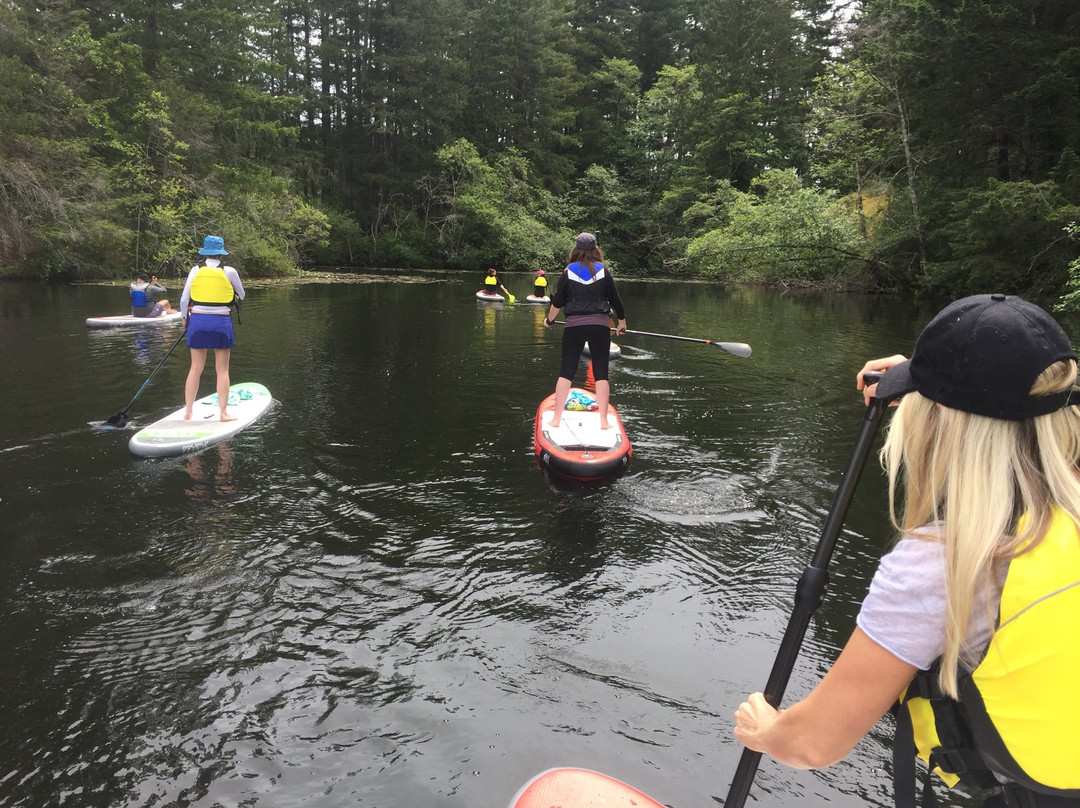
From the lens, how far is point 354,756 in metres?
2.89

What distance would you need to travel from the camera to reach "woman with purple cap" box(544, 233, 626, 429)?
6.31 metres

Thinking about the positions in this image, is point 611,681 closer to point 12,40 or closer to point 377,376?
point 377,376

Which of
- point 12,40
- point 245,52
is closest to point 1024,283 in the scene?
point 12,40

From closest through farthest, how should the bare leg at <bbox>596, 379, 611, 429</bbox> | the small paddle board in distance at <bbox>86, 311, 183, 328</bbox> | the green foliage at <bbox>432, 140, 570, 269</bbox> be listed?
the bare leg at <bbox>596, 379, 611, 429</bbox> → the small paddle board in distance at <bbox>86, 311, 183, 328</bbox> → the green foliage at <bbox>432, 140, 570, 269</bbox>

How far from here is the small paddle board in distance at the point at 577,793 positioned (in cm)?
240

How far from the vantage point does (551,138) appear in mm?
43938

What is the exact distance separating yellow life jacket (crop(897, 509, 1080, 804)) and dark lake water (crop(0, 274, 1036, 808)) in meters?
1.82

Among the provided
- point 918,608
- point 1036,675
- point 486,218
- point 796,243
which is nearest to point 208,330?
point 918,608

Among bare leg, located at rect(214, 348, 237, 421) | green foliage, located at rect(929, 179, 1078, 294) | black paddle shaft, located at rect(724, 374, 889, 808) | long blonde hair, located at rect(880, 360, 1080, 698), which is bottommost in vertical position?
bare leg, located at rect(214, 348, 237, 421)

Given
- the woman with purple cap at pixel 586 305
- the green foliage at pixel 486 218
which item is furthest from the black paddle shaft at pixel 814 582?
the green foliage at pixel 486 218

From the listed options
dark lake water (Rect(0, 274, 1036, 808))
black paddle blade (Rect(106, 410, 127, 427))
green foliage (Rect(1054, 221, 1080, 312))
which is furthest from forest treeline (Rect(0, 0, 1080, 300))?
black paddle blade (Rect(106, 410, 127, 427))

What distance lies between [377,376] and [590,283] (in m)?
5.00

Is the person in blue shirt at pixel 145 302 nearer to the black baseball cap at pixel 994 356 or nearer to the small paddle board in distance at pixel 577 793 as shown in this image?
the small paddle board in distance at pixel 577 793

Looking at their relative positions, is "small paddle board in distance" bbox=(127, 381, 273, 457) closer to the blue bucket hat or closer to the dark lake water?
the dark lake water
